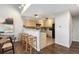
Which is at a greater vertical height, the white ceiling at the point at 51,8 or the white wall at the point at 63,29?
the white ceiling at the point at 51,8

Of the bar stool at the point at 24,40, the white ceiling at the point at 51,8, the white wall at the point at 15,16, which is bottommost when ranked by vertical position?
the bar stool at the point at 24,40

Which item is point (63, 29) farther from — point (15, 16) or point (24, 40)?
point (15, 16)

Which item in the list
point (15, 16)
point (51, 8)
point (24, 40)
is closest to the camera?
point (51, 8)

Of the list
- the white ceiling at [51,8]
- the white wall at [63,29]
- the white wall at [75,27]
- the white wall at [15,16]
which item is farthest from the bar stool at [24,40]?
the white wall at [75,27]

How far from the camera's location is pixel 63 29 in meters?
5.62

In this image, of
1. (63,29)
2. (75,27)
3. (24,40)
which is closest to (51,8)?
(63,29)

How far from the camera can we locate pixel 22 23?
4922 mm

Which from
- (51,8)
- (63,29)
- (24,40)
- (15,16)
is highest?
(51,8)

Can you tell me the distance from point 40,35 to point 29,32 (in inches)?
40.0

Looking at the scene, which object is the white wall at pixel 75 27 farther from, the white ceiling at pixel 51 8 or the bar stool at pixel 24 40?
the bar stool at pixel 24 40

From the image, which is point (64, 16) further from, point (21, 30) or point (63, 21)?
point (21, 30)

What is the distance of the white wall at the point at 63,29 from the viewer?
5293mm
